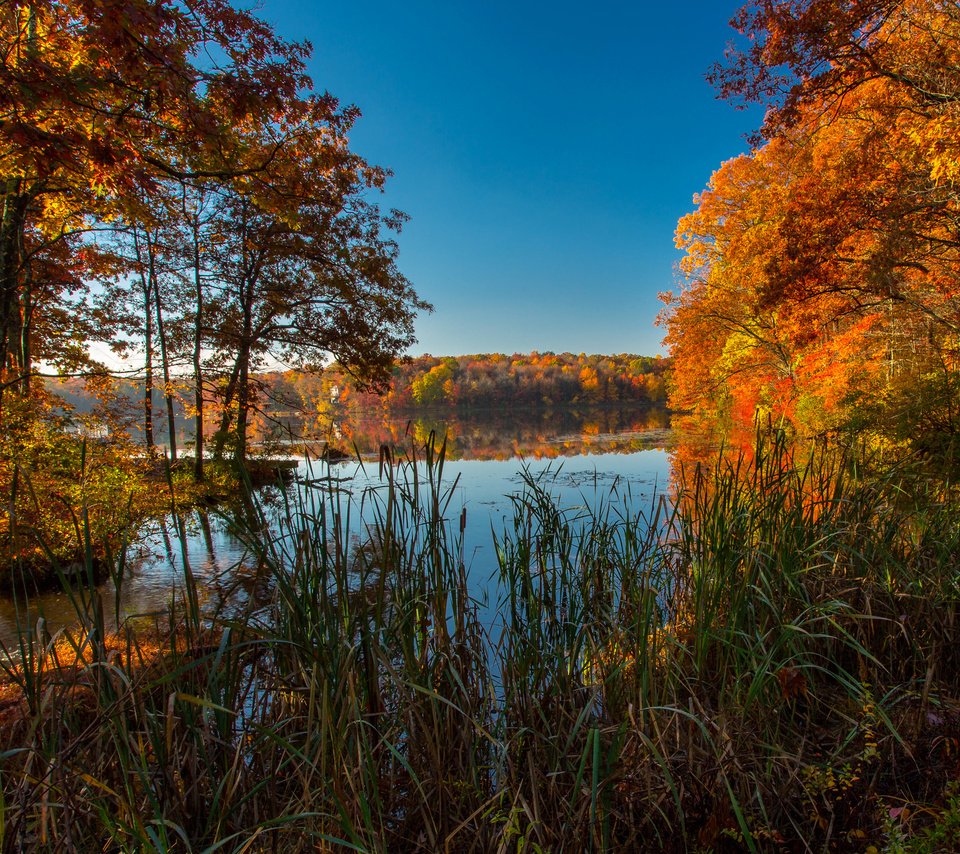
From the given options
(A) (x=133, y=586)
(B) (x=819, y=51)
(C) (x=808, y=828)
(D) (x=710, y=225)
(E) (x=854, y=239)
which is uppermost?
(D) (x=710, y=225)

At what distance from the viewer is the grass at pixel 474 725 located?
1471 mm

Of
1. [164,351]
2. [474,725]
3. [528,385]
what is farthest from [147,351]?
[528,385]

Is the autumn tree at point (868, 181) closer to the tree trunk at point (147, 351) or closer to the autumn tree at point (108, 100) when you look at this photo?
the autumn tree at point (108, 100)

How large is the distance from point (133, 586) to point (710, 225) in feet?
58.6

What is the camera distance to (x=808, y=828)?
1745mm

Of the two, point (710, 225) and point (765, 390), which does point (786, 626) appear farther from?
point (765, 390)

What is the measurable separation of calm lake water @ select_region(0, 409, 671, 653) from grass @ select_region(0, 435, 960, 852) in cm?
29

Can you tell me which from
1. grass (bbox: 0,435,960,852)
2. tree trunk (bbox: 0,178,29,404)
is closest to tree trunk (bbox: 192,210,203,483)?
tree trunk (bbox: 0,178,29,404)

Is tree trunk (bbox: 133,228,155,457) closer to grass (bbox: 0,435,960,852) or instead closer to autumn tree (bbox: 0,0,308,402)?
autumn tree (bbox: 0,0,308,402)

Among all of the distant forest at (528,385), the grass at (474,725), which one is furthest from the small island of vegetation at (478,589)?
the distant forest at (528,385)

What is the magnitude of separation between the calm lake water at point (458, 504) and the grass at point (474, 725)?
292mm

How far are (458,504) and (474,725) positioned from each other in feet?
23.7

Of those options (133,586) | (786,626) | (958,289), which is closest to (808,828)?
(786,626)

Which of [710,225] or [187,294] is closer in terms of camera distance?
[187,294]
